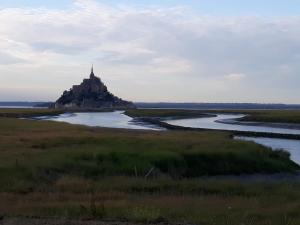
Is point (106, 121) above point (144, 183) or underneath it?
underneath

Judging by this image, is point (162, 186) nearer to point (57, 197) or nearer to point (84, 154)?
point (57, 197)

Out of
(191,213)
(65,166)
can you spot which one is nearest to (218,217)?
(191,213)

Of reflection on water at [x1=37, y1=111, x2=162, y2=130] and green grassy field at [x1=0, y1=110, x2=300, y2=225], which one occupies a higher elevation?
green grassy field at [x1=0, y1=110, x2=300, y2=225]

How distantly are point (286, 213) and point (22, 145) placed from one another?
25.6m

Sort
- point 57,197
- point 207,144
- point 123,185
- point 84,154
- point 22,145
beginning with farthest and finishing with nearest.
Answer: point 207,144 < point 22,145 < point 84,154 < point 123,185 < point 57,197

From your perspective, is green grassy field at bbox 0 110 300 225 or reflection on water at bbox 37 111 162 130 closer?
green grassy field at bbox 0 110 300 225

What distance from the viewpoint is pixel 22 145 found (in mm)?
39688

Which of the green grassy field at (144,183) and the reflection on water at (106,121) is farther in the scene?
the reflection on water at (106,121)

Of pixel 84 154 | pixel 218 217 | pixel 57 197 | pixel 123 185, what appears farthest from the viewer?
pixel 84 154

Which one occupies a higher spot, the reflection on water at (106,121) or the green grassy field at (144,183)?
the green grassy field at (144,183)

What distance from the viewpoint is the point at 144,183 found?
2512cm

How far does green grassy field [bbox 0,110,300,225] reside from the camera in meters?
16.9

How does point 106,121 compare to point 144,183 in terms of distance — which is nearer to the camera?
point 144,183

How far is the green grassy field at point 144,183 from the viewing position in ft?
55.6
